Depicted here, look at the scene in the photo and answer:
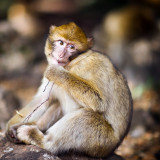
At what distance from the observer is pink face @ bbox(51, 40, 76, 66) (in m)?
4.48

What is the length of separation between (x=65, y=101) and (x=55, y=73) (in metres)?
0.46

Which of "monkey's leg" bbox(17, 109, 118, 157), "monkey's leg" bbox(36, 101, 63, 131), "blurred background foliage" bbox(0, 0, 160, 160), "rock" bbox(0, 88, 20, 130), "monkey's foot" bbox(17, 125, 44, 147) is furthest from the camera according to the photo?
"blurred background foliage" bbox(0, 0, 160, 160)

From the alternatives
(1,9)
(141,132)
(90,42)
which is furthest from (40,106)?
(1,9)

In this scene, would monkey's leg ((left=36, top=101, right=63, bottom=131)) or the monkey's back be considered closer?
the monkey's back

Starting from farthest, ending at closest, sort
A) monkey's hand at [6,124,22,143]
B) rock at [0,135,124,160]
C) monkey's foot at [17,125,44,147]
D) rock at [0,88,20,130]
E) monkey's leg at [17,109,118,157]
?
rock at [0,88,20,130]
monkey's hand at [6,124,22,143]
monkey's foot at [17,125,44,147]
monkey's leg at [17,109,118,157]
rock at [0,135,124,160]

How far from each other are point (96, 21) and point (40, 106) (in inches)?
453

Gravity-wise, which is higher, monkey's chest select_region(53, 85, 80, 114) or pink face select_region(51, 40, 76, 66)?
pink face select_region(51, 40, 76, 66)

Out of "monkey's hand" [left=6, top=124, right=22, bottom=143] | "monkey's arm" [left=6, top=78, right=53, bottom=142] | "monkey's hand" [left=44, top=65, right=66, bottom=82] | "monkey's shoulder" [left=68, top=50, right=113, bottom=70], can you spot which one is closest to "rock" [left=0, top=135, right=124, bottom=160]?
"monkey's hand" [left=6, top=124, right=22, bottom=143]

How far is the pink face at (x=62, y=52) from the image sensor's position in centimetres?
448

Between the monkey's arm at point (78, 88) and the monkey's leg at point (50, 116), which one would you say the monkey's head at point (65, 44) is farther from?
the monkey's leg at point (50, 116)

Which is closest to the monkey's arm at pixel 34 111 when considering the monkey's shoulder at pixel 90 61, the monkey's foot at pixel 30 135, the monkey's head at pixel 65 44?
the monkey's foot at pixel 30 135

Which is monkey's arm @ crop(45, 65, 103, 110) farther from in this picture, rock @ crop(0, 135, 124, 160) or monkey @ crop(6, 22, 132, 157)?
rock @ crop(0, 135, 124, 160)

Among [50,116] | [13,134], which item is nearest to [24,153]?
[13,134]

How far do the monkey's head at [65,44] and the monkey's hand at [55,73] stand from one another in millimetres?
200
